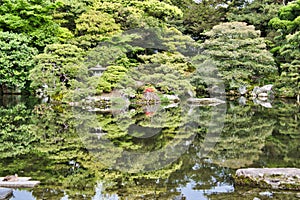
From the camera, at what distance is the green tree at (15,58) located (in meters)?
14.3

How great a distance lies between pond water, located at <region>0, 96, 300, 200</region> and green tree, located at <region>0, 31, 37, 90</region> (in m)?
5.39

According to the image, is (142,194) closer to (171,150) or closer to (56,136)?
(171,150)

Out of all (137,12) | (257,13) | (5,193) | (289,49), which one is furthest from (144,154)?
(257,13)

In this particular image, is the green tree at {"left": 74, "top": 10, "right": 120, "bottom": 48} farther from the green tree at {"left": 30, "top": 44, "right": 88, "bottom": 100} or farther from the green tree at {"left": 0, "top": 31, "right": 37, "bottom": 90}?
the green tree at {"left": 0, "top": 31, "right": 37, "bottom": 90}

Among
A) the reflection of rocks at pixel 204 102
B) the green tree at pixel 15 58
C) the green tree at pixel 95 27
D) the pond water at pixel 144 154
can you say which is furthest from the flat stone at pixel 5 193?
the reflection of rocks at pixel 204 102

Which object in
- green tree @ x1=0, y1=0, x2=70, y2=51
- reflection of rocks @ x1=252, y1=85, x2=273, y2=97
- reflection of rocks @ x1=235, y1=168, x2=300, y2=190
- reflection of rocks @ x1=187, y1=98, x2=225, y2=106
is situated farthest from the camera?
reflection of rocks @ x1=252, y1=85, x2=273, y2=97

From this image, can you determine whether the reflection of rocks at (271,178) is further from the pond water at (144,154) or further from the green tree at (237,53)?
the green tree at (237,53)

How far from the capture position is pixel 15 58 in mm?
14375

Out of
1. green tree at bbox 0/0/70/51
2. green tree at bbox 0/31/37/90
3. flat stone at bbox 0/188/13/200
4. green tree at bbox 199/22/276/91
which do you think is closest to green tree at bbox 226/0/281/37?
green tree at bbox 199/22/276/91

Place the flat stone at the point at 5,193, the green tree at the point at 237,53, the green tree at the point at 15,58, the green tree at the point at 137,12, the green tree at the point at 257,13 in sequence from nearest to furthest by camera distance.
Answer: the flat stone at the point at 5,193
the green tree at the point at 15,58
the green tree at the point at 137,12
the green tree at the point at 237,53
the green tree at the point at 257,13

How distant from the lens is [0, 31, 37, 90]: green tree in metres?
14.3

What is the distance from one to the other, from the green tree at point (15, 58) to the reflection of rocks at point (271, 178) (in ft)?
39.2

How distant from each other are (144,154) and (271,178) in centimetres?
229

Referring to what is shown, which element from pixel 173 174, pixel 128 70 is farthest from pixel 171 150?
pixel 128 70
